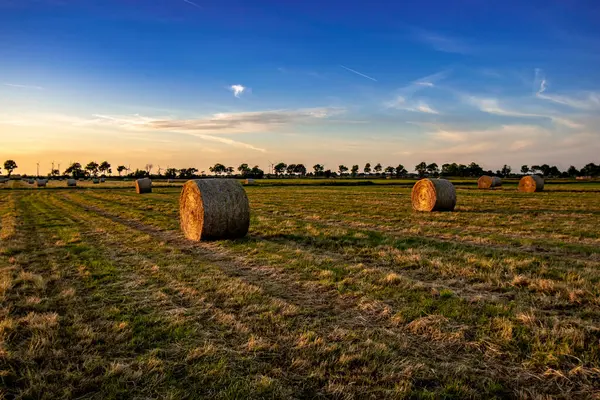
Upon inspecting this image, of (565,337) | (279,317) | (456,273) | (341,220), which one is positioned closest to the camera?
(565,337)

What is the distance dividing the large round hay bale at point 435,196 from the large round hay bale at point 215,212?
44.1 ft

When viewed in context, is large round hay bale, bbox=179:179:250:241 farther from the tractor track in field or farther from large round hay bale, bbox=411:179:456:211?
large round hay bale, bbox=411:179:456:211

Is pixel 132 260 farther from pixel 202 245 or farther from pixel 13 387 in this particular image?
pixel 13 387

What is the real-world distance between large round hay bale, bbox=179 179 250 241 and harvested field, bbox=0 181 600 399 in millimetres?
1652

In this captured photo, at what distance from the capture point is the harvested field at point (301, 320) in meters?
4.31

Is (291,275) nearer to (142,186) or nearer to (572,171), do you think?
(142,186)

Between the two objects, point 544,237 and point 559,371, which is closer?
point 559,371

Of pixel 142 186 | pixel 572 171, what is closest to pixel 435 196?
pixel 142 186

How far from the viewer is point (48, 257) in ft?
34.7

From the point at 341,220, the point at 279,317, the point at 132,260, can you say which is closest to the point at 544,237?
the point at 341,220

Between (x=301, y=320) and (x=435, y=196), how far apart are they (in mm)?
18696

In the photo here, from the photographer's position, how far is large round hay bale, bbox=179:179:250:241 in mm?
13508

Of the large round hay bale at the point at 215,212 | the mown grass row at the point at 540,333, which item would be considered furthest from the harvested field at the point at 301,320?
the large round hay bale at the point at 215,212

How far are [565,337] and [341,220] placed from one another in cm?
1384
